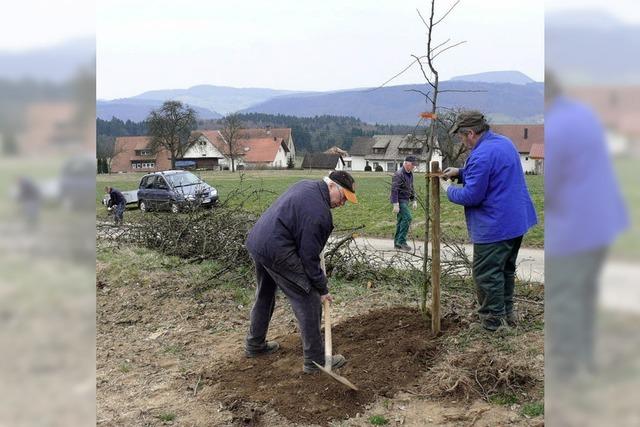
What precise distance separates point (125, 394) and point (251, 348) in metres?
1.09

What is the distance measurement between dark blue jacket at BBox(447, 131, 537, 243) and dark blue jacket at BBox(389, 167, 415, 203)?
171 inches

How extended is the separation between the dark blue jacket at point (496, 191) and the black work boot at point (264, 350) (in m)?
2.05

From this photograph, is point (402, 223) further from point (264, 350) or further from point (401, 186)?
point (264, 350)

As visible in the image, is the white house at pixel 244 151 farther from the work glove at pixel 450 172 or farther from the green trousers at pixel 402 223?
the work glove at pixel 450 172

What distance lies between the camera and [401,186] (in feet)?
30.5

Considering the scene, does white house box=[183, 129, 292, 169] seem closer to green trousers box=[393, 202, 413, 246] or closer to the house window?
the house window

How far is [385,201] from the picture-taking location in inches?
814

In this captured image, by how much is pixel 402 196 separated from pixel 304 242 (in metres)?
5.68

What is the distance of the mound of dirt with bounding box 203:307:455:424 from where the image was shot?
3977mm
